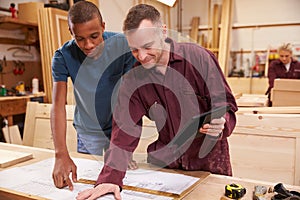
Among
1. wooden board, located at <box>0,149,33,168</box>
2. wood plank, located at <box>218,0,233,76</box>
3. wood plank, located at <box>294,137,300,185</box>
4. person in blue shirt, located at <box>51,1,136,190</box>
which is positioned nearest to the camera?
person in blue shirt, located at <box>51,1,136,190</box>

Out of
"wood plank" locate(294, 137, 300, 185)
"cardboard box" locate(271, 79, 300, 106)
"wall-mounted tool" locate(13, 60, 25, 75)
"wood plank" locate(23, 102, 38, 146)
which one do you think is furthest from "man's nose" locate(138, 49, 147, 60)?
"wall-mounted tool" locate(13, 60, 25, 75)

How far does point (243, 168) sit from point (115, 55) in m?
0.88

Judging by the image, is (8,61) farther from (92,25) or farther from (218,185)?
(218,185)

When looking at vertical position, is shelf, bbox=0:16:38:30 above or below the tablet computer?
above

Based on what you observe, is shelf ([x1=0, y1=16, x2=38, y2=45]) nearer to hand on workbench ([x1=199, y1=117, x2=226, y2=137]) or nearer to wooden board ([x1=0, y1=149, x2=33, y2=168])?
wooden board ([x1=0, y1=149, x2=33, y2=168])

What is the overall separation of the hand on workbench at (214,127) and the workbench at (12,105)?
2210 millimetres

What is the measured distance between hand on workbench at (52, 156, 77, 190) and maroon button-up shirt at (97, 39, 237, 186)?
13cm

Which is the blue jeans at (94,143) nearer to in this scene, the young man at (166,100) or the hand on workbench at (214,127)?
the young man at (166,100)

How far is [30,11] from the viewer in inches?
118

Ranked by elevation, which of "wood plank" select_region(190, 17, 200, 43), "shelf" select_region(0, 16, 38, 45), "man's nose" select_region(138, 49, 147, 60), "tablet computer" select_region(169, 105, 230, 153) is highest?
"wood plank" select_region(190, 17, 200, 43)

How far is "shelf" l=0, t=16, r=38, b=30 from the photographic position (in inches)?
106

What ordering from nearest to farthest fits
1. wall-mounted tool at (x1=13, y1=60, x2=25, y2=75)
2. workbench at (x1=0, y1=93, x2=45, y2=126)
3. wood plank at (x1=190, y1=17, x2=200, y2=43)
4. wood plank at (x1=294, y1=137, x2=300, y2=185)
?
wood plank at (x1=294, y1=137, x2=300, y2=185) < workbench at (x1=0, y1=93, x2=45, y2=126) < wall-mounted tool at (x1=13, y1=60, x2=25, y2=75) < wood plank at (x1=190, y1=17, x2=200, y2=43)

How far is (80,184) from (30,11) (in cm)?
250

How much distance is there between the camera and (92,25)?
1.09m
